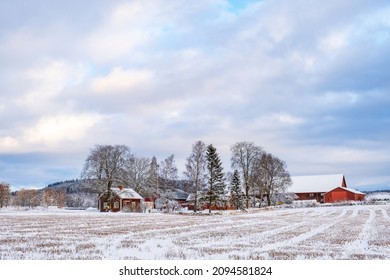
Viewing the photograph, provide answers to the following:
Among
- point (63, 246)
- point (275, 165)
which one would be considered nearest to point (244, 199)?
point (275, 165)

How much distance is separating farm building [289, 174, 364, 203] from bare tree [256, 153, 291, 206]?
29.7 meters

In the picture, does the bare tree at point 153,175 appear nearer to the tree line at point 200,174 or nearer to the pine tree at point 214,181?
the tree line at point 200,174

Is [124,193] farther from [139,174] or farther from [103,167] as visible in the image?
[139,174]

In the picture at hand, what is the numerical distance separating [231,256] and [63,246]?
7.09m

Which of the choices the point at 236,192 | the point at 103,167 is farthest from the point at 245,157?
the point at 103,167

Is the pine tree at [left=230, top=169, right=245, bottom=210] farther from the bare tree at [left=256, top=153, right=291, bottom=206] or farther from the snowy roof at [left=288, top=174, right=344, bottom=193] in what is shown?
the snowy roof at [left=288, top=174, right=344, bottom=193]

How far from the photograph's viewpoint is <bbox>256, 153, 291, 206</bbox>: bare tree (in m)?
91.2

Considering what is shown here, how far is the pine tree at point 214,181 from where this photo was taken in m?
73.8

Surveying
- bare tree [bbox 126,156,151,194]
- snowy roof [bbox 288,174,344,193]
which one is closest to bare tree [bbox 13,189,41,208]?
bare tree [bbox 126,156,151,194]

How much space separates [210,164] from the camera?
75.9 meters

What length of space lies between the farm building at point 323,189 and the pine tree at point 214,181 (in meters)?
57.8

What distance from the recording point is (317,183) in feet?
423

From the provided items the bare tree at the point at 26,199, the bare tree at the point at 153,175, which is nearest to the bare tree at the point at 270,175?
the bare tree at the point at 153,175
